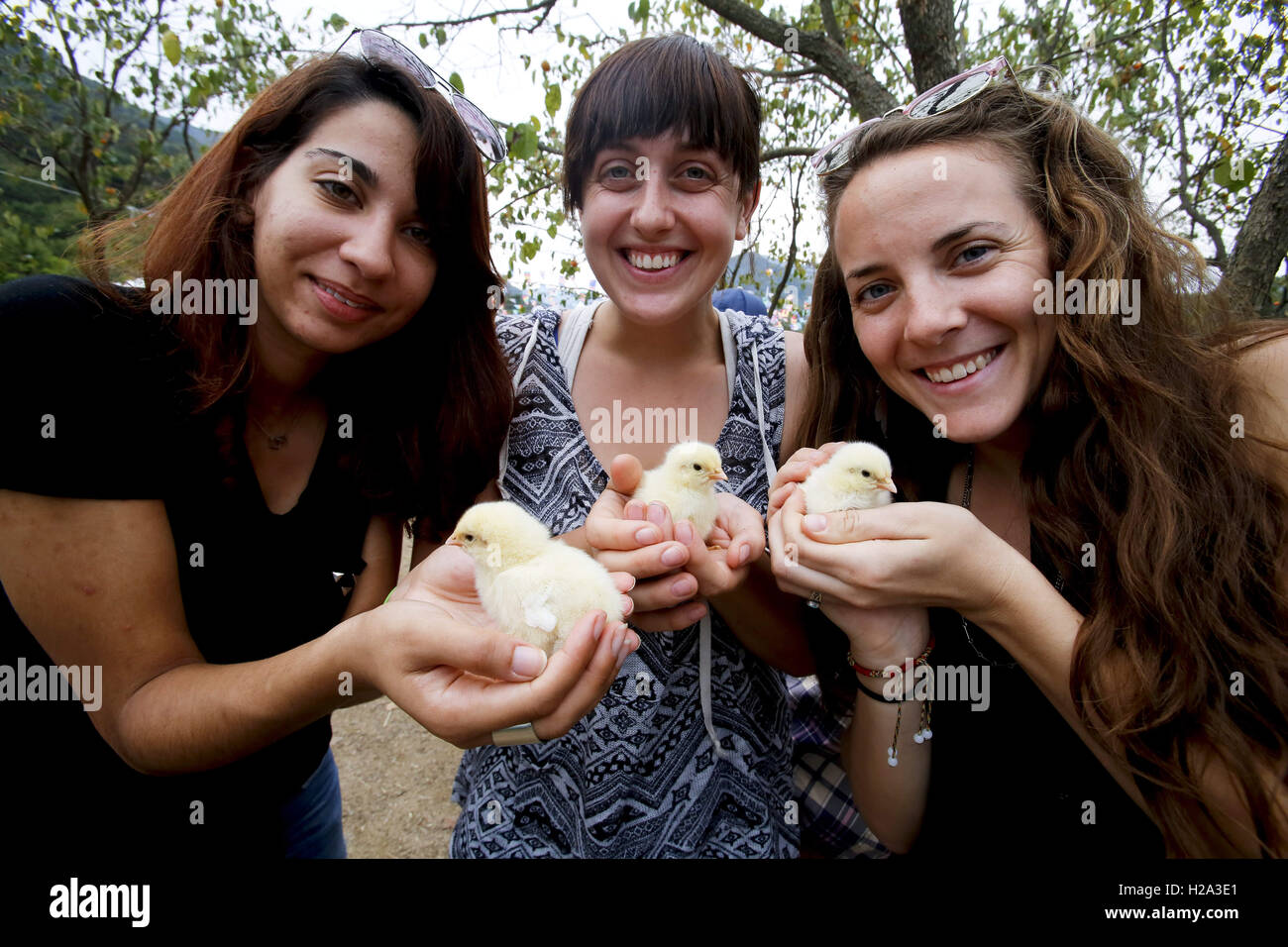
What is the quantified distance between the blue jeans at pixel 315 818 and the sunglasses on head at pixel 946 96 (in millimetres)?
3110

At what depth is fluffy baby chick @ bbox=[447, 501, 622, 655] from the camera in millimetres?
1650

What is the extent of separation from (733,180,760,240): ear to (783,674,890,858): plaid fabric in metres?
1.81

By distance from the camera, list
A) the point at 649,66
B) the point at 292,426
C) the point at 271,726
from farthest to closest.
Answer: the point at 292,426 → the point at 649,66 → the point at 271,726

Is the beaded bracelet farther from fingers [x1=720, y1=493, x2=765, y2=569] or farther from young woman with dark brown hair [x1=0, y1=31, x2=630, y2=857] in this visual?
young woman with dark brown hair [x1=0, y1=31, x2=630, y2=857]

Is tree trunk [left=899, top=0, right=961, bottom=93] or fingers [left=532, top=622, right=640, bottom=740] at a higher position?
tree trunk [left=899, top=0, right=961, bottom=93]

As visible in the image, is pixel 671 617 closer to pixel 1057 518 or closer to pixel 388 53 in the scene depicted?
pixel 1057 518

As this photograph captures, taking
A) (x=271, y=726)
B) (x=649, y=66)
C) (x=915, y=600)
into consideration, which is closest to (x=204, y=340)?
(x=271, y=726)

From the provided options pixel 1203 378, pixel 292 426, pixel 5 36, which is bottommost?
pixel 1203 378

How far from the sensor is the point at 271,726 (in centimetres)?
170

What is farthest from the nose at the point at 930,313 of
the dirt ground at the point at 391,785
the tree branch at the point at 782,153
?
the tree branch at the point at 782,153

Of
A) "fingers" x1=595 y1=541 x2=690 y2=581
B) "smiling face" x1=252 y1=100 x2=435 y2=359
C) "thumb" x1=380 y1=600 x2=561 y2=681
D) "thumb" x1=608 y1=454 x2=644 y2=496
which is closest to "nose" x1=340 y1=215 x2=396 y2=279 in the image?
"smiling face" x1=252 y1=100 x2=435 y2=359

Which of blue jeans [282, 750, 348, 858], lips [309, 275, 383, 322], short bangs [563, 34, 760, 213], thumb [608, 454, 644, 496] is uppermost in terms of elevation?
short bangs [563, 34, 760, 213]
